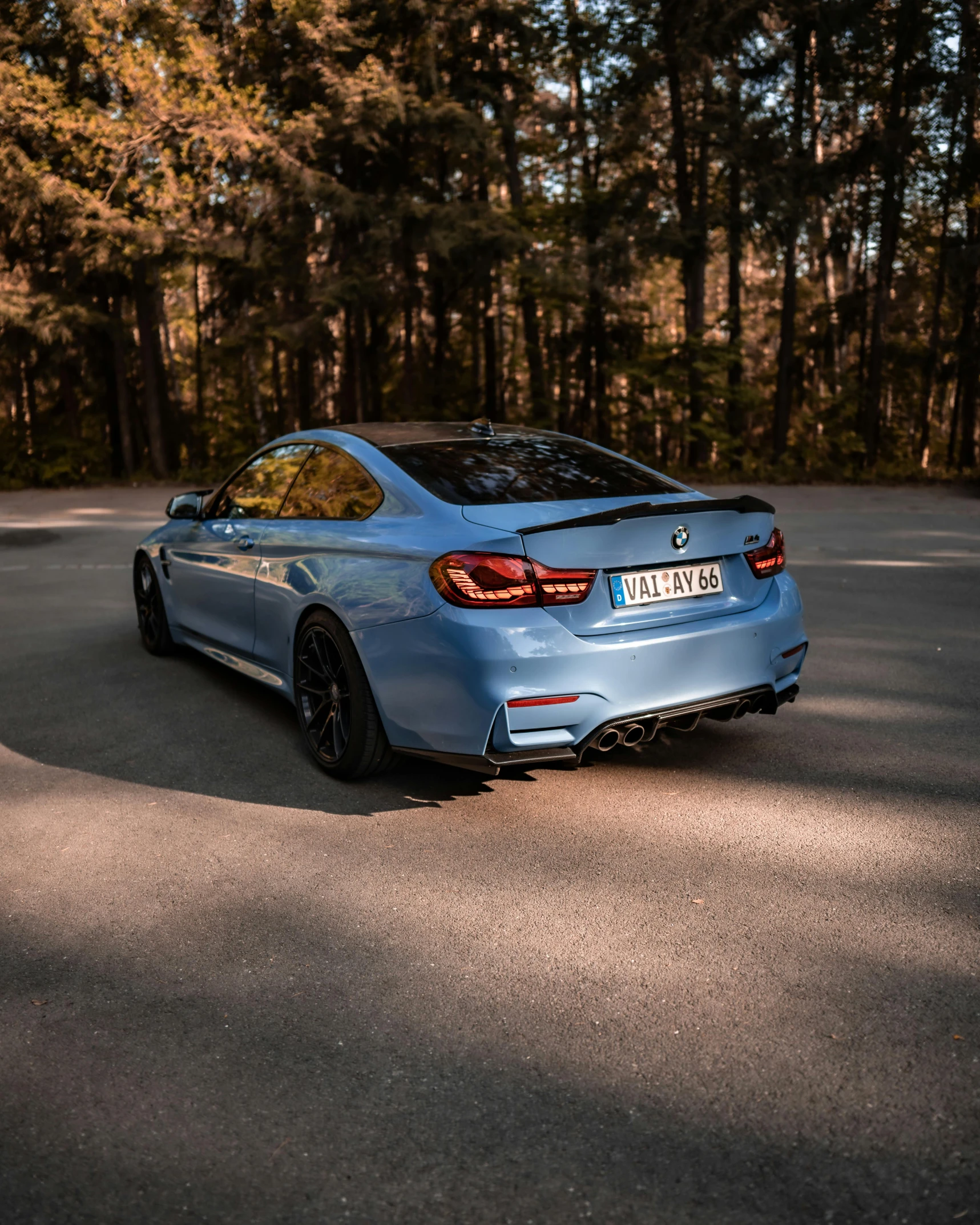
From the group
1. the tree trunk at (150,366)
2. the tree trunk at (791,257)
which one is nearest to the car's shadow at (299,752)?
the tree trunk at (791,257)

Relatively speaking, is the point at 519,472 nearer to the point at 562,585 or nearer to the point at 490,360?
the point at 562,585

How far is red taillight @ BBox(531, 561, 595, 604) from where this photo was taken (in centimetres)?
415

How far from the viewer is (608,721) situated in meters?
4.21

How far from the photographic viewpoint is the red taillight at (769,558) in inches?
187

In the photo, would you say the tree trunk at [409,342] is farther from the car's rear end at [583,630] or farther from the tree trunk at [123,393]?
the car's rear end at [583,630]

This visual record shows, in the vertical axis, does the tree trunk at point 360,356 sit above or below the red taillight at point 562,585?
above

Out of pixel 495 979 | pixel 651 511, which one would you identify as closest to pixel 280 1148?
pixel 495 979

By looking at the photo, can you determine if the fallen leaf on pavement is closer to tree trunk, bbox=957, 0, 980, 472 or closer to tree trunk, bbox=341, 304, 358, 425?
tree trunk, bbox=957, 0, 980, 472

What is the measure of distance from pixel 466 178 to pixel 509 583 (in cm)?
2868

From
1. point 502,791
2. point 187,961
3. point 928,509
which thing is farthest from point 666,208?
point 187,961

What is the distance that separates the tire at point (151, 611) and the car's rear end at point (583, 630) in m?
3.28

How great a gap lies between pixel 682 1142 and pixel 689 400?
24.1 meters

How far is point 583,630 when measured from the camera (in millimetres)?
4172

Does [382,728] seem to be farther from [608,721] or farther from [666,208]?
[666,208]
